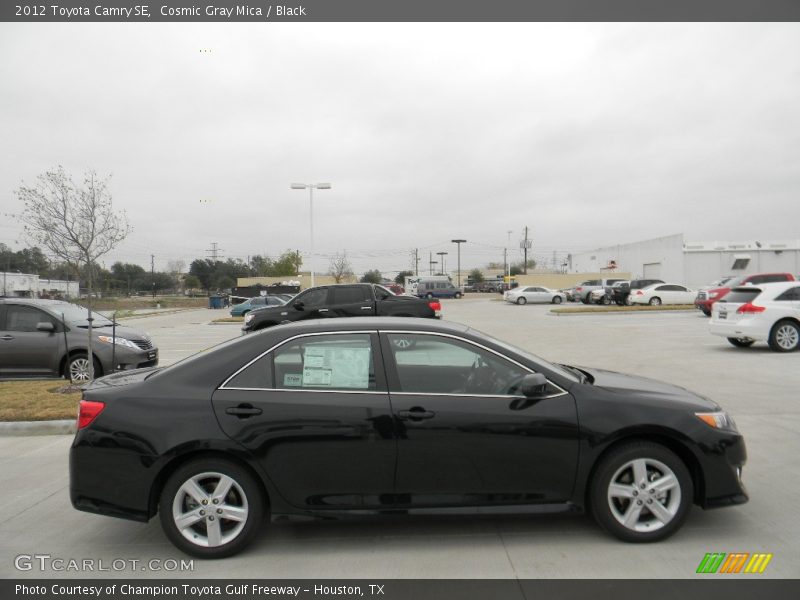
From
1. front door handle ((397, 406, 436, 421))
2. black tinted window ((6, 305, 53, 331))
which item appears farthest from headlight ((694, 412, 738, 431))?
black tinted window ((6, 305, 53, 331))

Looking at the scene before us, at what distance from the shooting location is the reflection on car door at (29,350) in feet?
32.7

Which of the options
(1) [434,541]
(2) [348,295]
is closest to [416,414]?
(1) [434,541]

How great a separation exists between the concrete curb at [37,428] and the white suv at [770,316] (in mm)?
13190

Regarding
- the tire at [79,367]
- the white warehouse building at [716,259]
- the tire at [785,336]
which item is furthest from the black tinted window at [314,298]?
the white warehouse building at [716,259]

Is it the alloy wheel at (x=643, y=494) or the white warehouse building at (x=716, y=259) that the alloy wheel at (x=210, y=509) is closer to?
the alloy wheel at (x=643, y=494)

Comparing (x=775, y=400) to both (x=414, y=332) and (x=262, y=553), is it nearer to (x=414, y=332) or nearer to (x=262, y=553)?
(x=414, y=332)

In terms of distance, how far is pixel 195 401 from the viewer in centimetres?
387

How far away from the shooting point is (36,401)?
318 inches

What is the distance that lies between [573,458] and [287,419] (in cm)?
191

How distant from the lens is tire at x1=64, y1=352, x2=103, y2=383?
9.96 m

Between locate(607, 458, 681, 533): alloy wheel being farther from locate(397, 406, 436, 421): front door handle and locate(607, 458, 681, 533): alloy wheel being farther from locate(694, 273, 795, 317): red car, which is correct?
locate(694, 273, 795, 317): red car

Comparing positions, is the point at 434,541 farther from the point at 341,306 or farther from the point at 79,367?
the point at 341,306
